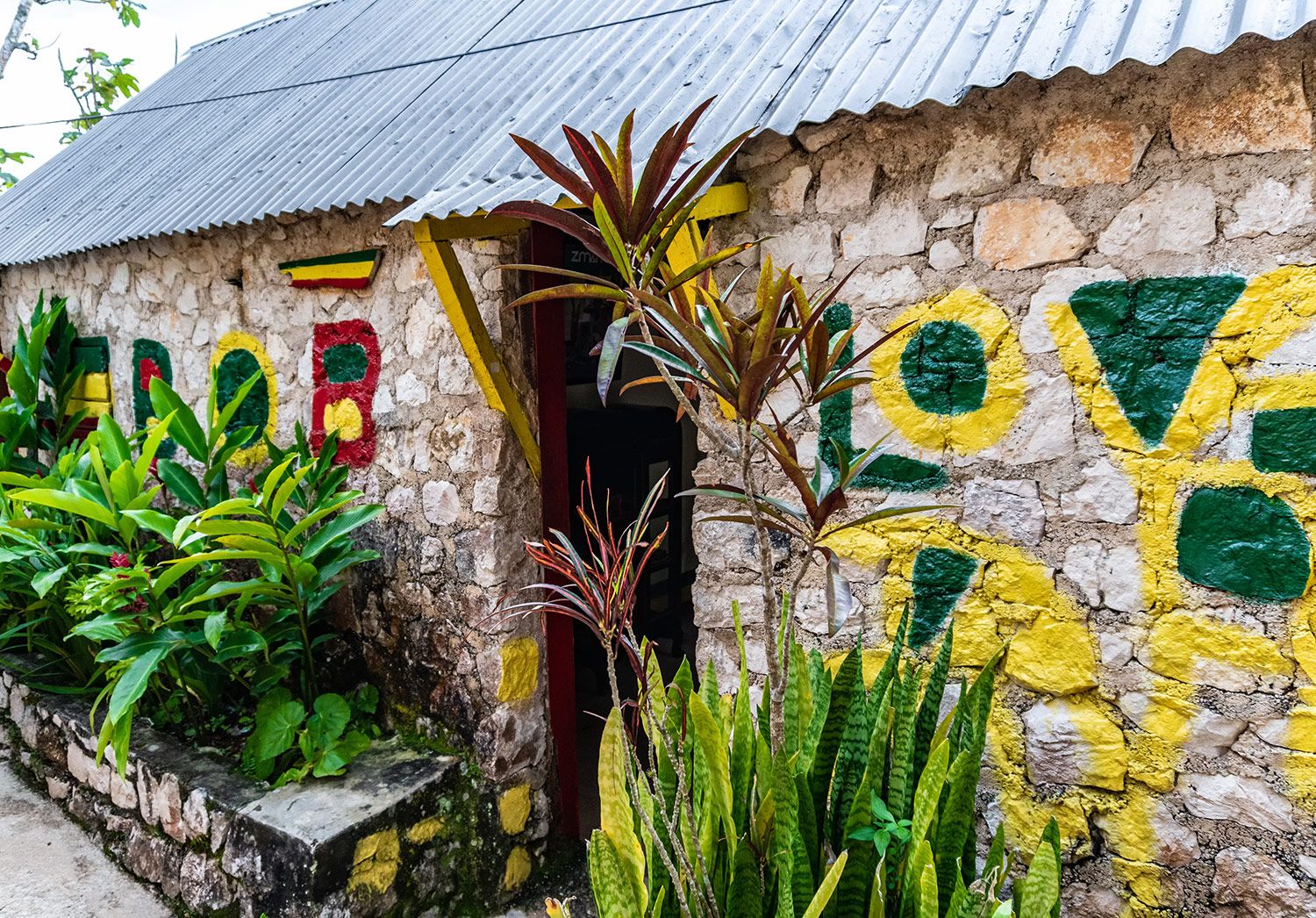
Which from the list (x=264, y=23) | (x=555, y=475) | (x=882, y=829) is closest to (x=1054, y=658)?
(x=882, y=829)

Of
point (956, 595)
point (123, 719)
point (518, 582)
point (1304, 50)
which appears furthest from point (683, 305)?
point (123, 719)

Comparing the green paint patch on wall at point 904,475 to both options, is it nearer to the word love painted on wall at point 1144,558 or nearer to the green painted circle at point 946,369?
the word love painted on wall at point 1144,558

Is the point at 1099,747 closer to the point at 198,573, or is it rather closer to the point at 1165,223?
the point at 1165,223

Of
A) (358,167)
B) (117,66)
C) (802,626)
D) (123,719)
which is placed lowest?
(123,719)

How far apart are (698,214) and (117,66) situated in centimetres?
1007

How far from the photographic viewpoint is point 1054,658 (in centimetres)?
189

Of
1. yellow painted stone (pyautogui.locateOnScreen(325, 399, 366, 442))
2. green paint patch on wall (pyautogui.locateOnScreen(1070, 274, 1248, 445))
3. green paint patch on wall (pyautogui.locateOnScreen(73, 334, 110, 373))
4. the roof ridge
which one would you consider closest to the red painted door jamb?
yellow painted stone (pyautogui.locateOnScreen(325, 399, 366, 442))

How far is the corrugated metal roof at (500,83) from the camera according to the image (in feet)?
5.80

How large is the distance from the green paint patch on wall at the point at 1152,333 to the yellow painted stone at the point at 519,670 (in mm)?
1853

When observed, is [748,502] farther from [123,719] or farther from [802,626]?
[123,719]

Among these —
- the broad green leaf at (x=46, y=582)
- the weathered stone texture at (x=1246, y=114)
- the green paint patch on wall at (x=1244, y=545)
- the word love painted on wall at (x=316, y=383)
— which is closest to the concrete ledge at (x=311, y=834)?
the broad green leaf at (x=46, y=582)

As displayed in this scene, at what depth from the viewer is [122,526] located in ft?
9.30

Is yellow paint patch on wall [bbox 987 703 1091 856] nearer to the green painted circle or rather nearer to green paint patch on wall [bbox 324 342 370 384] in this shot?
the green painted circle

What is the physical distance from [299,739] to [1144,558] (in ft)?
8.11
